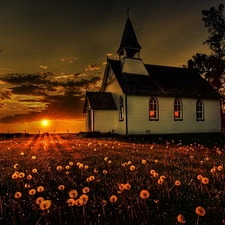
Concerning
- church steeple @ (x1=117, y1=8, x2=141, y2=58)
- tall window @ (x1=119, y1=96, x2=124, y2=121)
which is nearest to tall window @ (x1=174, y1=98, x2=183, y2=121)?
tall window @ (x1=119, y1=96, x2=124, y2=121)

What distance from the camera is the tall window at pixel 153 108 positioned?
28216 mm

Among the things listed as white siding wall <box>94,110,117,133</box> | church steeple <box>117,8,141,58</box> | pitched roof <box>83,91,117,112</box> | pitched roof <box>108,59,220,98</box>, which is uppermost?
church steeple <box>117,8,141,58</box>

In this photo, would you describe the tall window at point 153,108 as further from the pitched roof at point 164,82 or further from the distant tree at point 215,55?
the distant tree at point 215,55

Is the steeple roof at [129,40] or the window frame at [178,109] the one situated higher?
the steeple roof at [129,40]

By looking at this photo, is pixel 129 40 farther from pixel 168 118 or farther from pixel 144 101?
pixel 168 118

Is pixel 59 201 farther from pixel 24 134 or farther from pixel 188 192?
pixel 24 134

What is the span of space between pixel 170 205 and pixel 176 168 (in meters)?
3.09

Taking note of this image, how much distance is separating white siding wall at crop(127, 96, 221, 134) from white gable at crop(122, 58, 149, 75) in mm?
3890

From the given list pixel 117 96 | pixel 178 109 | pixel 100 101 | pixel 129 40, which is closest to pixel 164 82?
pixel 178 109

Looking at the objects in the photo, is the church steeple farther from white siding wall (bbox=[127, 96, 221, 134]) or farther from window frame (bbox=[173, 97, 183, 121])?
window frame (bbox=[173, 97, 183, 121])

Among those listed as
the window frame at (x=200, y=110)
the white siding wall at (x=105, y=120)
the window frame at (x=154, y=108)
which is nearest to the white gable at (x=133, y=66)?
the window frame at (x=154, y=108)

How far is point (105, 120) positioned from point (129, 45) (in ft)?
31.2

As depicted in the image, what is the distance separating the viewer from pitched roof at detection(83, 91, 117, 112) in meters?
27.9

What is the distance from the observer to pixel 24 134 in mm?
34031
